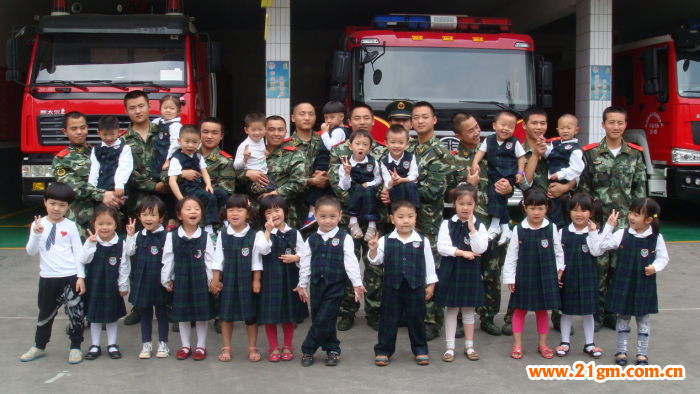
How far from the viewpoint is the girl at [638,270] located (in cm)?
436

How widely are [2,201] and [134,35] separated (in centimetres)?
571

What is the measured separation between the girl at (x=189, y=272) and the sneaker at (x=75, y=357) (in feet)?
2.21

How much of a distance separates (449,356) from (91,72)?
601 cm

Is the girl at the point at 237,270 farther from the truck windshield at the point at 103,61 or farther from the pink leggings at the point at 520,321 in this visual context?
the truck windshield at the point at 103,61

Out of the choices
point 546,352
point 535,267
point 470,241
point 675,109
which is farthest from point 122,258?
point 675,109

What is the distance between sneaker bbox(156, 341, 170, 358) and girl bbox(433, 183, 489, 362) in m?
Answer: 1.99

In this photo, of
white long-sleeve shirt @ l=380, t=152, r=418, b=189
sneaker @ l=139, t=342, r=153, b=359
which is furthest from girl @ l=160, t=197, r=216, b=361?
white long-sleeve shirt @ l=380, t=152, r=418, b=189

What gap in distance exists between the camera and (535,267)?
4.62 m

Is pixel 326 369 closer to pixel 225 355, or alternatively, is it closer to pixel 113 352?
pixel 225 355

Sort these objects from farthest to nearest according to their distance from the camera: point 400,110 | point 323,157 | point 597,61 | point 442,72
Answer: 1. point 597,61
2. point 442,72
3. point 400,110
4. point 323,157

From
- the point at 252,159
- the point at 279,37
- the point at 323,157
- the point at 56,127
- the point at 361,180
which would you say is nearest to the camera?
the point at 361,180

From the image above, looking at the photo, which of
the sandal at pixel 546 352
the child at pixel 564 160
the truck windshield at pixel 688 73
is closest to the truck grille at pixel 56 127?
the child at pixel 564 160

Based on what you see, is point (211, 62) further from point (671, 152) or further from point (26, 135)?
point (671, 152)

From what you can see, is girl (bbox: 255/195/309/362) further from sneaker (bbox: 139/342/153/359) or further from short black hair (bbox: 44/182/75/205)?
short black hair (bbox: 44/182/75/205)
